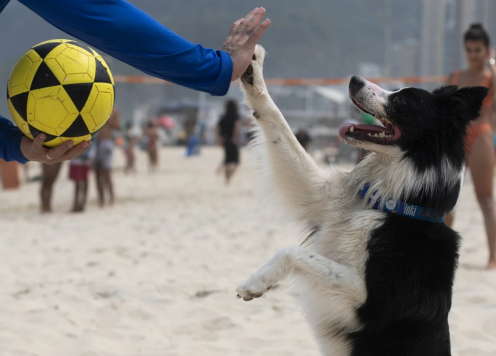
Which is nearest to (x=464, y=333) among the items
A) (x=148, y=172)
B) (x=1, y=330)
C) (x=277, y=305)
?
(x=277, y=305)

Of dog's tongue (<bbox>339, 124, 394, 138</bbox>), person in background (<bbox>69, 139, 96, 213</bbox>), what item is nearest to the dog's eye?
dog's tongue (<bbox>339, 124, 394, 138</bbox>)

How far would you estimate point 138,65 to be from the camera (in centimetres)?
197

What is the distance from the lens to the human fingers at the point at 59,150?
225 centimetres

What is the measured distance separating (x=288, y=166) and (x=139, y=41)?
1.11 metres

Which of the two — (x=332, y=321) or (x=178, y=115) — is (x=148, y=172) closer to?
(x=332, y=321)

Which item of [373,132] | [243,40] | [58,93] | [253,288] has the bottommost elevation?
[253,288]

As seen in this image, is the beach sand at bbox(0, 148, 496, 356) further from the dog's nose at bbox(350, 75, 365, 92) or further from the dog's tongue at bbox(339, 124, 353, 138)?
the dog's nose at bbox(350, 75, 365, 92)

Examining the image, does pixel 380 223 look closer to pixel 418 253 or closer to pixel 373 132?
pixel 418 253

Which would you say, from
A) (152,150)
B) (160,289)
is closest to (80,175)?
(160,289)

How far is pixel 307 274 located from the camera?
2.28 metres

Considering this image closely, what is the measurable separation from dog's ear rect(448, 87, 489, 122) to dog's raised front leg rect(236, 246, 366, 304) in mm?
898

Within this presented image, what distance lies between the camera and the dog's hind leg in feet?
8.68

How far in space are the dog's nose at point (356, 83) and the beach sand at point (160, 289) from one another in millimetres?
768

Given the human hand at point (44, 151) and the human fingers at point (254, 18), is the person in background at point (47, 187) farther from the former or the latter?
the human fingers at point (254, 18)
